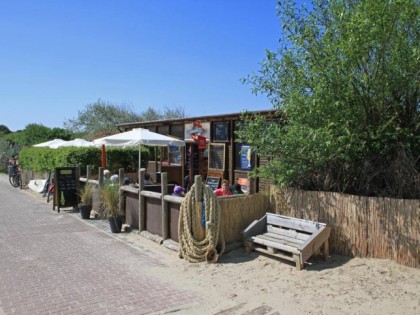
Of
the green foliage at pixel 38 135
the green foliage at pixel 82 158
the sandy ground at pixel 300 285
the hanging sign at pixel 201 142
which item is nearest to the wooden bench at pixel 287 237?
the sandy ground at pixel 300 285

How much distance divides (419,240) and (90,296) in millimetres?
4442

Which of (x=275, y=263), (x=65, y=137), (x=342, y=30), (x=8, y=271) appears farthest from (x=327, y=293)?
(x=65, y=137)

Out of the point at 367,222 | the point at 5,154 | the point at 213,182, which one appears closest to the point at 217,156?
the point at 213,182

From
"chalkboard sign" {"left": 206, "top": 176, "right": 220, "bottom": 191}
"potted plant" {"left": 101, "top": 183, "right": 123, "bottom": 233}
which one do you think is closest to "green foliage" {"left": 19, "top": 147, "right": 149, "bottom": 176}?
"chalkboard sign" {"left": 206, "top": 176, "right": 220, "bottom": 191}

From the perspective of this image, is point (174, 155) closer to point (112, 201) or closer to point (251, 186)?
point (112, 201)

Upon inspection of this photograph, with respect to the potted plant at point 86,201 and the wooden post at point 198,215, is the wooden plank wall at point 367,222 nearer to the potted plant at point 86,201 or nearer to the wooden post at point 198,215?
the wooden post at point 198,215

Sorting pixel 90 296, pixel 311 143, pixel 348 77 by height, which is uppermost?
pixel 348 77

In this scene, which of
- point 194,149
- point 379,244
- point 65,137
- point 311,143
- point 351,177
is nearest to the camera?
point 379,244

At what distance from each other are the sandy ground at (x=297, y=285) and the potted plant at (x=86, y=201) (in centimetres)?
498

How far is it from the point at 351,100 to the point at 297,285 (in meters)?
2.98

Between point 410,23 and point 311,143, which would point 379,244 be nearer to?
point 311,143

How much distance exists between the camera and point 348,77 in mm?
6043

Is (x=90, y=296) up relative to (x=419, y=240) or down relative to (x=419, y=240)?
down

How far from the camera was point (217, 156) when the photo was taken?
14180 millimetres
